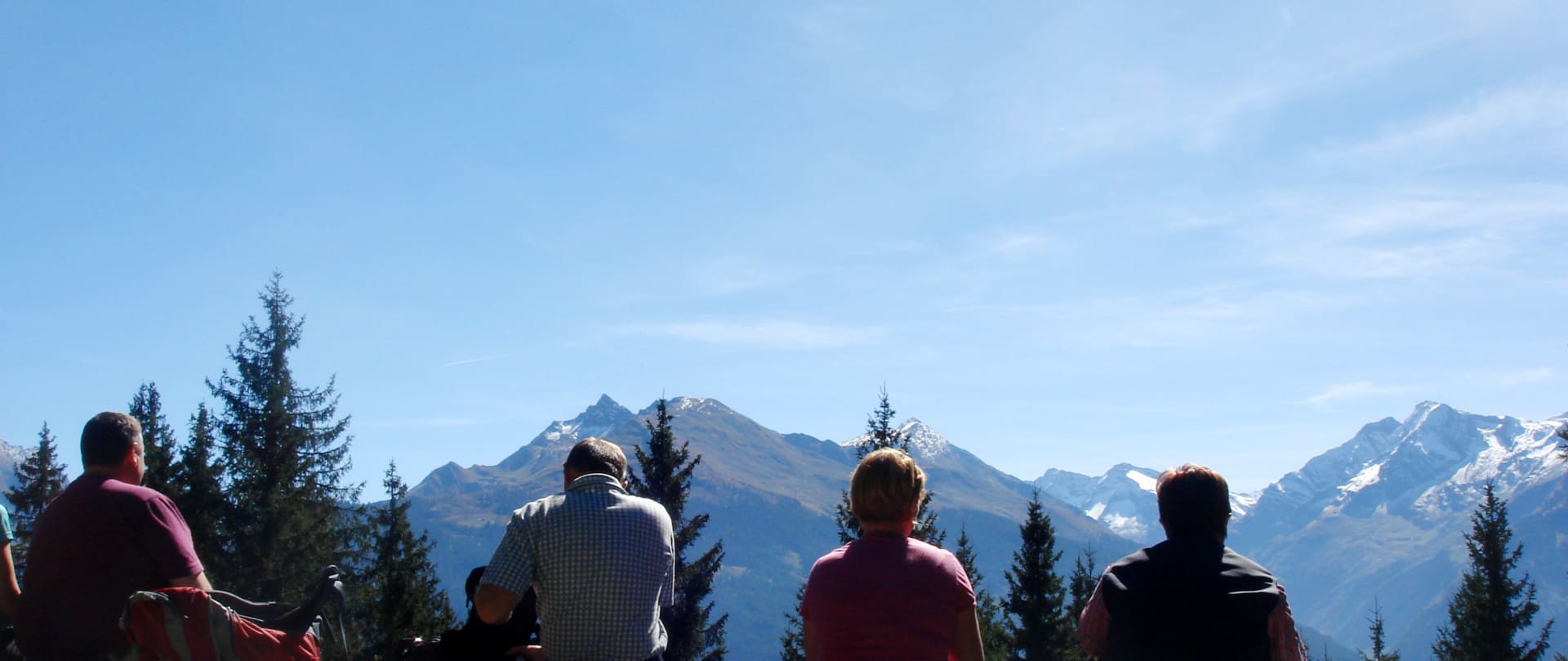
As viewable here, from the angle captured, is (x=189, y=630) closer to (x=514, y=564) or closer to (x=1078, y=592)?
(x=514, y=564)

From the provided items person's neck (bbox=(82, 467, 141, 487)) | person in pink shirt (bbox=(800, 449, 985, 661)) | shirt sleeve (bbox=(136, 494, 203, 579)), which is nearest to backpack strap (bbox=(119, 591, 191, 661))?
shirt sleeve (bbox=(136, 494, 203, 579))

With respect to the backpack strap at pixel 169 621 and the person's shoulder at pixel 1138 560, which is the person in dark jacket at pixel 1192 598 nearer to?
the person's shoulder at pixel 1138 560

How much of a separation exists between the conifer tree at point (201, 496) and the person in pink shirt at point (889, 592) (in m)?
30.5

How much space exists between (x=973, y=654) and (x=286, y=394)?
121 feet

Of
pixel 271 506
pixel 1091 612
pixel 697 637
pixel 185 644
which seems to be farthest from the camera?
pixel 271 506

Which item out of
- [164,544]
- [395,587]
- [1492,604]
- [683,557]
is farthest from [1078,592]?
[164,544]

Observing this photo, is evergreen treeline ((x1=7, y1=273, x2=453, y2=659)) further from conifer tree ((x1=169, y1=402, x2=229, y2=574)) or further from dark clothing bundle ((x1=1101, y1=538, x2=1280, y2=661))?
dark clothing bundle ((x1=1101, y1=538, x2=1280, y2=661))

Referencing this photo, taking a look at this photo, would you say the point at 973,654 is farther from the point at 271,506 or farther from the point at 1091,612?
the point at 271,506

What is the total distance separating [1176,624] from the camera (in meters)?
4.88

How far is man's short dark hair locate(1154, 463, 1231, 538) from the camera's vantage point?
16.5ft

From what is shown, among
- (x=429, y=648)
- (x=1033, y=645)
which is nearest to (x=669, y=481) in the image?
(x=1033, y=645)

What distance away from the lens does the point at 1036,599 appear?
97.5 ft

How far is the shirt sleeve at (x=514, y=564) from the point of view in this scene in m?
5.02

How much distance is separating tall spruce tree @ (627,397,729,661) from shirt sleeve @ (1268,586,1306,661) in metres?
21.0
